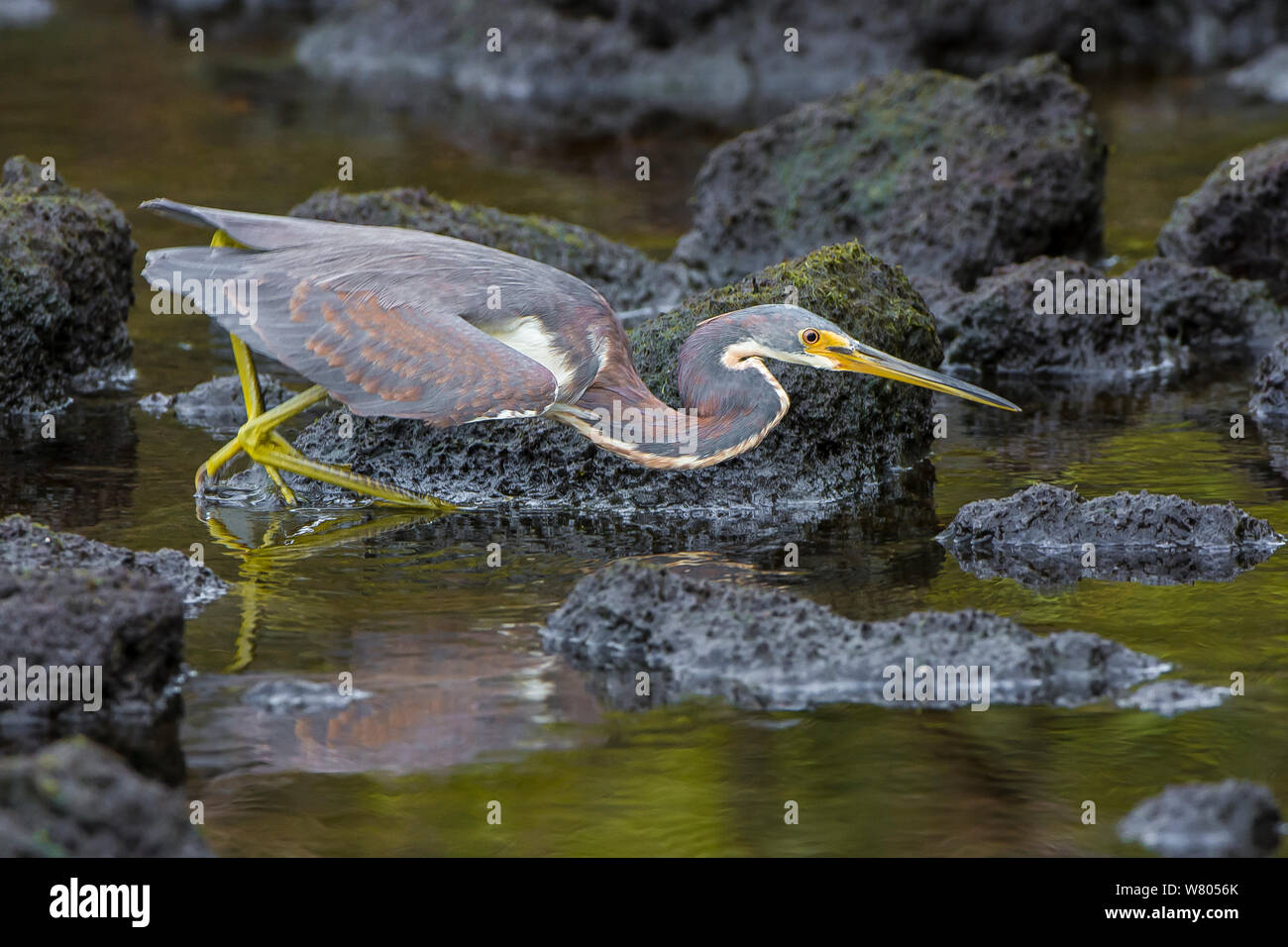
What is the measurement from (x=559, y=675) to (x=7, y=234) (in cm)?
644

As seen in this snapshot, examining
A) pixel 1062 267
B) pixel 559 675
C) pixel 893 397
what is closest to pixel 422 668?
pixel 559 675

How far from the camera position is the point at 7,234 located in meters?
12.0

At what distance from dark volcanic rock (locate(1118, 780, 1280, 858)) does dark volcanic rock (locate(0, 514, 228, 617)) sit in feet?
13.5

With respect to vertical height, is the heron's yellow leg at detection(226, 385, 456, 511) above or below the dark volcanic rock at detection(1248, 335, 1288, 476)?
below

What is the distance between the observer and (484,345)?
8.90 m

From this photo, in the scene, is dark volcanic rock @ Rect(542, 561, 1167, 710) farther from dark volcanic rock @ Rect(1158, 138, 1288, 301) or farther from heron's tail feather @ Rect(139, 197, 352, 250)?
dark volcanic rock @ Rect(1158, 138, 1288, 301)

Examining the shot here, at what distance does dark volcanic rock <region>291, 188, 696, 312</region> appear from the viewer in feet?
46.0

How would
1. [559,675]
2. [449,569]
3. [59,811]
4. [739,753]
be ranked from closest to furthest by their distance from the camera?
[59,811], [739,753], [559,675], [449,569]

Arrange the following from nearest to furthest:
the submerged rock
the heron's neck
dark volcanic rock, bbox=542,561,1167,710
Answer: the submerged rock → dark volcanic rock, bbox=542,561,1167,710 → the heron's neck

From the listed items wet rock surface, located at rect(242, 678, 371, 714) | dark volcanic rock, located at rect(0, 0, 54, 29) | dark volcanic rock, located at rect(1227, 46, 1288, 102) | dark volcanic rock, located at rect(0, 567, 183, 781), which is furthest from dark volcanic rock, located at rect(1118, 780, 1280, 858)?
dark volcanic rock, located at rect(0, 0, 54, 29)

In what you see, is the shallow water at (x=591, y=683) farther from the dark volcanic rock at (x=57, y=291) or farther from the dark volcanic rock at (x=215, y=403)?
the dark volcanic rock at (x=57, y=291)

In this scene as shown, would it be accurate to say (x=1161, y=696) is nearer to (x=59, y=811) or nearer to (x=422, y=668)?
(x=422, y=668)
